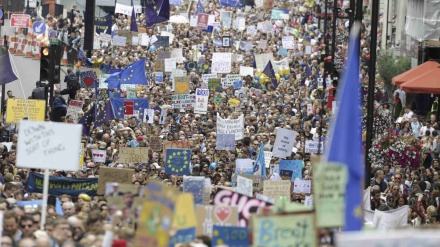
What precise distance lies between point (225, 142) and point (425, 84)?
14.6 feet

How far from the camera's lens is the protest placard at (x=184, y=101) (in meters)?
34.8

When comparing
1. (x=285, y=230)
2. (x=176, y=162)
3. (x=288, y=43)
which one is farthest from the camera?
(x=288, y=43)

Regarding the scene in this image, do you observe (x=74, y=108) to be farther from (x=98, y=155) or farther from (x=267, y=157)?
(x=267, y=157)

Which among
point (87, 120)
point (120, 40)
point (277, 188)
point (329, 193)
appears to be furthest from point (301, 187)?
point (120, 40)

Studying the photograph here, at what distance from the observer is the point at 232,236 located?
13.3 metres

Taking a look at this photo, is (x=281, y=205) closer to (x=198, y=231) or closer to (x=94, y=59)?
(x=198, y=231)

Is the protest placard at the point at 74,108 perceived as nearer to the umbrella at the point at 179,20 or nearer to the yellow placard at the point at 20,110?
the yellow placard at the point at 20,110

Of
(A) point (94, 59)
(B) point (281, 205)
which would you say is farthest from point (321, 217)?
(A) point (94, 59)

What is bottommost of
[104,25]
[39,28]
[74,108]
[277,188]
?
[277,188]

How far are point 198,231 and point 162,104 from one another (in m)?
21.4

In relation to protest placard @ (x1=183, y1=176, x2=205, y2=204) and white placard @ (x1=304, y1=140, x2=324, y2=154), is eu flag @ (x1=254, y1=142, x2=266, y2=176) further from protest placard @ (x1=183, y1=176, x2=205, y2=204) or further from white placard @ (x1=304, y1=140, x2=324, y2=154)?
protest placard @ (x1=183, y1=176, x2=205, y2=204)

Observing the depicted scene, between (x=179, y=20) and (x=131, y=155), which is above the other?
(x=179, y=20)

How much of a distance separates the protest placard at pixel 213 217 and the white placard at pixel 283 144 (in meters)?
11.6

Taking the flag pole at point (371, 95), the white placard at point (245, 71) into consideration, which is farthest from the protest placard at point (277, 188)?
the white placard at point (245, 71)
